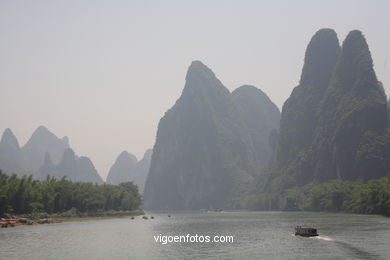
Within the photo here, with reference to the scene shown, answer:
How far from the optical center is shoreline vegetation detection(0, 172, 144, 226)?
10294 centimetres

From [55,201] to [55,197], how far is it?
1.32m

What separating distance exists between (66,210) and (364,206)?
236 ft

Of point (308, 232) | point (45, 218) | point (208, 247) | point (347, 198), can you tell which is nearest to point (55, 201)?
point (45, 218)

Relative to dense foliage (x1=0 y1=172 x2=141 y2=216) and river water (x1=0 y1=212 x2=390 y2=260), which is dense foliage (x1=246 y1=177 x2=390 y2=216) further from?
dense foliage (x1=0 y1=172 x2=141 y2=216)

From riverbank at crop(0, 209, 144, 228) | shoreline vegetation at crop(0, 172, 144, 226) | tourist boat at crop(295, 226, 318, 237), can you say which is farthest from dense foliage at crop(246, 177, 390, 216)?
riverbank at crop(0, 209, 144, 228)

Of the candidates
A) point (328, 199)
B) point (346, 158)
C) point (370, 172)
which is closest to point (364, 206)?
point (328, 199)

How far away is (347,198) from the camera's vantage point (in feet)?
476

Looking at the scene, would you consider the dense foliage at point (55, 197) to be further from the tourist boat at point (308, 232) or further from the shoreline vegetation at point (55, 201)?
the tourist boat at point (308, 232)

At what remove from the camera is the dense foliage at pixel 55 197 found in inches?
4134

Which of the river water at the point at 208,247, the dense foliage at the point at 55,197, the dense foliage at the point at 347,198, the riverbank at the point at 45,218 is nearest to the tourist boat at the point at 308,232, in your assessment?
the river water at the point at 208,247

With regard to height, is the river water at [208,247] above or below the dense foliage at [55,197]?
below

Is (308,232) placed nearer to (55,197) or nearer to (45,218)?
(45,218)

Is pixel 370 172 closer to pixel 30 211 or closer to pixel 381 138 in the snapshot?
pixel 381 138

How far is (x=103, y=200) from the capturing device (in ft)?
482
